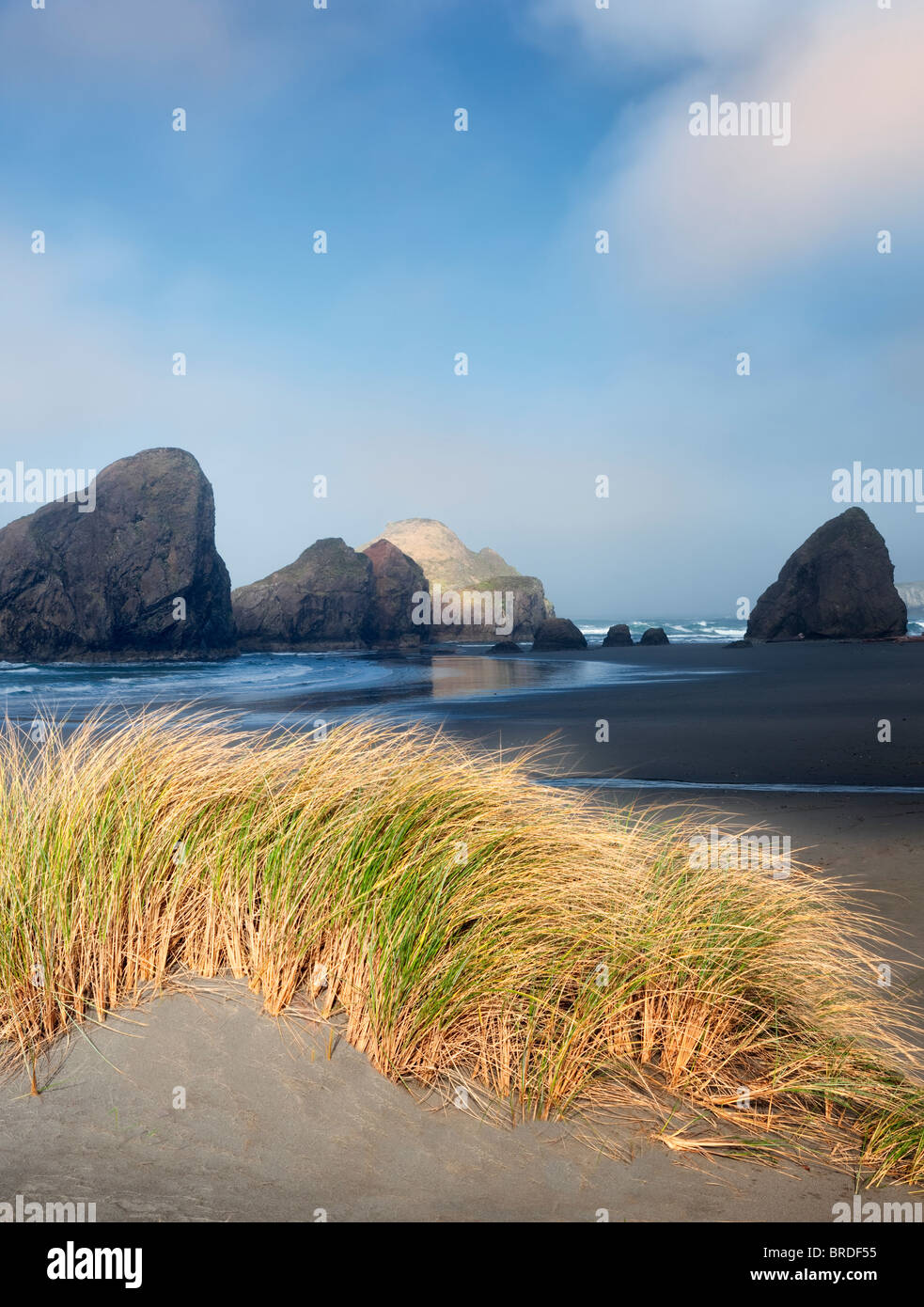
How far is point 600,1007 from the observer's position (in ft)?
11.1

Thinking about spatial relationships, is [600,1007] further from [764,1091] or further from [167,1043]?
[167,1043]

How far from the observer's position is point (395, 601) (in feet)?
287

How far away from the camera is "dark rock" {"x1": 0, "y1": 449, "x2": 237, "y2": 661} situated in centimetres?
6325

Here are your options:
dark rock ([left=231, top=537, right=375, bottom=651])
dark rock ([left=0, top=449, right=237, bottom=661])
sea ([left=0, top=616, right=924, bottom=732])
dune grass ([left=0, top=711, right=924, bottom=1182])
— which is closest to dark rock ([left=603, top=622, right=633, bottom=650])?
sea ([left=0, top=616, right=924, bottom=732])

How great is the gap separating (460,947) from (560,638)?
52856 millimetres

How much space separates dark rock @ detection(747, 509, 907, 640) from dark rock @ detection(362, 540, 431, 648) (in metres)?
37.6

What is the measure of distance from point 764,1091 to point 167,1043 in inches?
95.3

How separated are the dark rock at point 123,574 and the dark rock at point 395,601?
18.1 m

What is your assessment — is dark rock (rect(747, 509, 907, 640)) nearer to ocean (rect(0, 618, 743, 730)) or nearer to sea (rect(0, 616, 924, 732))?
sea (rect(0, 616, 924, 732))

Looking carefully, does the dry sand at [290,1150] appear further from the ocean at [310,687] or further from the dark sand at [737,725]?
the ocean at [310,687]

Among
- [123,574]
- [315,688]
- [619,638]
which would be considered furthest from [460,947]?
[123,574]

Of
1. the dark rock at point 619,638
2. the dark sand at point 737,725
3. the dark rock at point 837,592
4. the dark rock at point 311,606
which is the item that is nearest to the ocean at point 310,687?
the dark sand at point 737,725

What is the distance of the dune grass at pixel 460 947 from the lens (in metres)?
3.26

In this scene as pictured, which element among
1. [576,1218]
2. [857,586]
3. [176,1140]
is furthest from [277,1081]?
[857,586]
